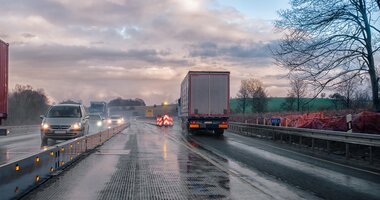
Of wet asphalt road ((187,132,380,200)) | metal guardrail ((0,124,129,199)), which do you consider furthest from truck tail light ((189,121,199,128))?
metal guardrail ((0,124,129,199))

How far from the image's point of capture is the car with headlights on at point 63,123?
20891 mm

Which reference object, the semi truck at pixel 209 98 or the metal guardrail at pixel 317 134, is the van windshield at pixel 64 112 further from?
the metal guardrail at pixel 317 134

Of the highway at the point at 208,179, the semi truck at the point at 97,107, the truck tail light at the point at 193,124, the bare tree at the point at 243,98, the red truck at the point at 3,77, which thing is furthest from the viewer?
the bare tree at the point at 243,98

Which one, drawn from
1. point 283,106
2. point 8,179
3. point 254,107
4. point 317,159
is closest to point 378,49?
point 317,159

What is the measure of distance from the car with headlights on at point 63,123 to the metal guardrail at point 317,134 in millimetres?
10369

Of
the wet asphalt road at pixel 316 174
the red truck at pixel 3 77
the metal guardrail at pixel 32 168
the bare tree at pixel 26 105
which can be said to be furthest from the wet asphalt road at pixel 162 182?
the bare tree at pixel 26 105

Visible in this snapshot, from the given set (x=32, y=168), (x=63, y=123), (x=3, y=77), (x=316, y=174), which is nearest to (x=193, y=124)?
(x=63, y=123)

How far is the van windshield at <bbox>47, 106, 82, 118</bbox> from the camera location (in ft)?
72.7

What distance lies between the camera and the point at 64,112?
2244cm

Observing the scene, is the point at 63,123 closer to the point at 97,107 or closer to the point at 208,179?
the point at 208,179

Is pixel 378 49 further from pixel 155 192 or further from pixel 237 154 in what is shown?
pixel 155 192

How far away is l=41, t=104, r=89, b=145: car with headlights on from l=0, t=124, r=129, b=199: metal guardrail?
6.63 metres

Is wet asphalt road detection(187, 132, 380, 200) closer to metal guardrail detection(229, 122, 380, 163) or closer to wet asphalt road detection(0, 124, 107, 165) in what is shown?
metal guardrail detection(229, 122, 380, 163)

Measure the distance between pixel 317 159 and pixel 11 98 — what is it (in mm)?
68167
